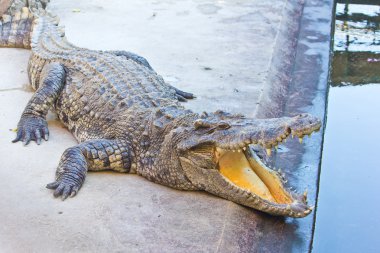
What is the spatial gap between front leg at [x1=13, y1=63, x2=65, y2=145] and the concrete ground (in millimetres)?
90

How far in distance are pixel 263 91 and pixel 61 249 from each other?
9.41ft

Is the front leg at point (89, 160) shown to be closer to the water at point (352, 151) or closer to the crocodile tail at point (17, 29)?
the water at point (352, 151)

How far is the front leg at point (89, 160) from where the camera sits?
3947 mm

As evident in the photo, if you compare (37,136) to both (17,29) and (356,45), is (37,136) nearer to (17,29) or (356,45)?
(17,29)

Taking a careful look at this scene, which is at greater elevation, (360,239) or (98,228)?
(98,228)

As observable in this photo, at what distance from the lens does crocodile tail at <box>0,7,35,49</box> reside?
6.88 m

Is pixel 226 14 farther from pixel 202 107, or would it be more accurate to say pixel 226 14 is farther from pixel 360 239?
pixel 360 239

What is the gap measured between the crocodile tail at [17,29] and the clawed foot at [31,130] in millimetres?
2247

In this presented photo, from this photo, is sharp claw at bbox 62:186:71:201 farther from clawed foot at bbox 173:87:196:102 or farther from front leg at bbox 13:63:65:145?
clawed foot at bbox 173:87:196:102

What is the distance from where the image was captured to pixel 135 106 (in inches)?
176

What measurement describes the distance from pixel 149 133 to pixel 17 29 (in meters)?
3.37

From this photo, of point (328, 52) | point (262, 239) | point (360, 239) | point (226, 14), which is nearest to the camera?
point (262, 239)

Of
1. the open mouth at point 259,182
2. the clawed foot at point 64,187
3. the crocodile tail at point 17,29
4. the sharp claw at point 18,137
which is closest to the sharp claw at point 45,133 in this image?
the sharp claw at point 18,137

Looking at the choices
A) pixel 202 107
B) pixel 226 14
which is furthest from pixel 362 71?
pixel 202 107
